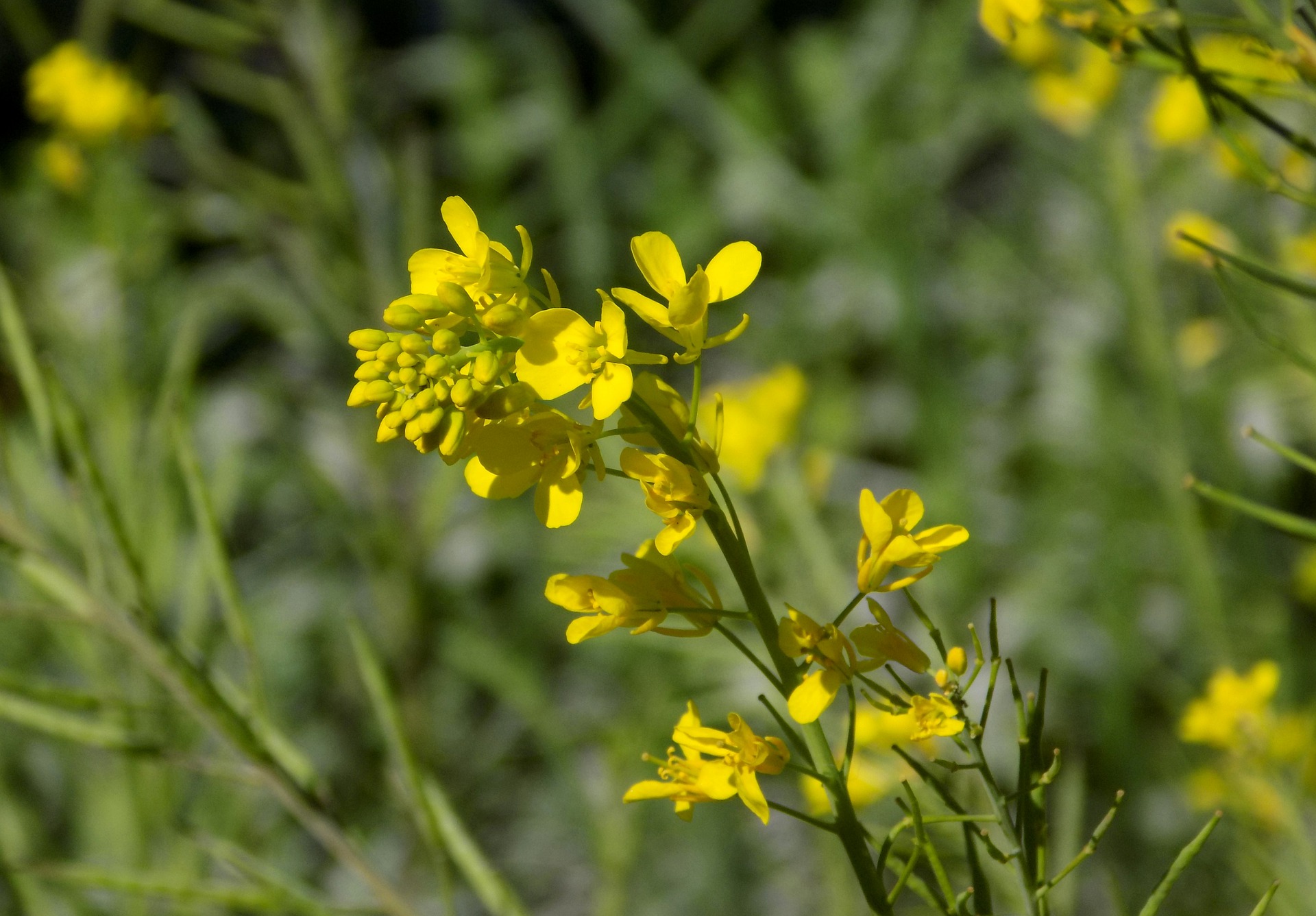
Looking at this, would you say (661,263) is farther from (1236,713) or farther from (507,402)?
(1236,713)

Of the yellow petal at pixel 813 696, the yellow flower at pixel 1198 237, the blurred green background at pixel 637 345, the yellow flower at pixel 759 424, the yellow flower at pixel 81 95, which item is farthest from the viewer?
the yellow flower at pixel 81 95

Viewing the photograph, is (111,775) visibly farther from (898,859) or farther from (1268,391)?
(1268,391)

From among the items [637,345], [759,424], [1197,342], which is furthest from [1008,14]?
[637,345]

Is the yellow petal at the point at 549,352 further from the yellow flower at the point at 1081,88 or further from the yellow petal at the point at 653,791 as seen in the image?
the yellow flower at the point at 1081,88

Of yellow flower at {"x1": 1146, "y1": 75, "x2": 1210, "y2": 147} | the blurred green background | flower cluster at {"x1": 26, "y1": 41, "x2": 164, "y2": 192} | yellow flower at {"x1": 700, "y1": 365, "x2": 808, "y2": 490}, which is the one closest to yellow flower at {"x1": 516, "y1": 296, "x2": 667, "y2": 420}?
the blurred green background

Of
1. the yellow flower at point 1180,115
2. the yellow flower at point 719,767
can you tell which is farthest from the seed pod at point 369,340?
the yellow flower at point 1180,115

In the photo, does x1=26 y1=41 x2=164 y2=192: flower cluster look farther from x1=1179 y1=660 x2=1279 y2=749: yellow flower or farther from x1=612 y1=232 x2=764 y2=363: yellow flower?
x1=1179 y1=660 x2=1279 y2=749: yellow flower

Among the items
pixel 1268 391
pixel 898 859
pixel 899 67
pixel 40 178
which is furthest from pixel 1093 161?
pixel 40 178
